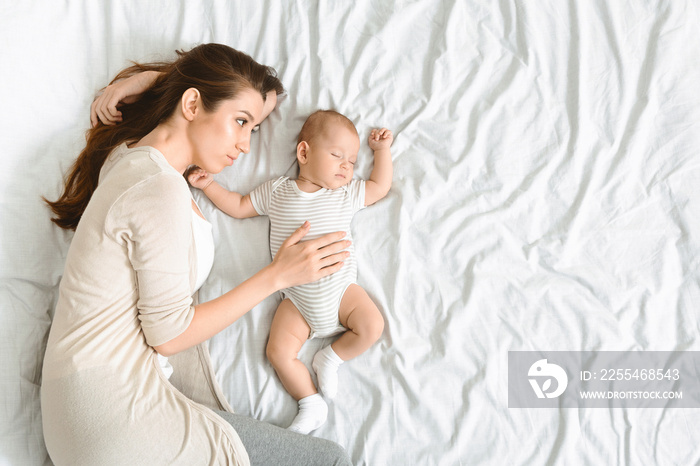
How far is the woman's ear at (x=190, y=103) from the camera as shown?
1228 millimetres

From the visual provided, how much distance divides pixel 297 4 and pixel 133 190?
90 centimetres

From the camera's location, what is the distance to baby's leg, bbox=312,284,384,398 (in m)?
1.38

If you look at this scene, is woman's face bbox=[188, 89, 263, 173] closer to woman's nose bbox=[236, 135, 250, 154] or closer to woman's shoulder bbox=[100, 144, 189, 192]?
woman's nose bbox=[236, 135, 250, 154]

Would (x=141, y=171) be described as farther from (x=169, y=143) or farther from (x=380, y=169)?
(x=380, y=169)

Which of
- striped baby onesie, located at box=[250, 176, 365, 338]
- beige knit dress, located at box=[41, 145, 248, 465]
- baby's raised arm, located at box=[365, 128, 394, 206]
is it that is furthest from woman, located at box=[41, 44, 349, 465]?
baby's raised arm, located at box=[365, 128, 394, 206]

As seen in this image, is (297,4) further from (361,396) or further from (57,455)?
(57,455)

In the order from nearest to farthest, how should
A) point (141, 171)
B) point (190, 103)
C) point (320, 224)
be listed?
point (141, 171) < point (190, 103) < point (320, 224)

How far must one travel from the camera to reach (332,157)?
57.6 inches

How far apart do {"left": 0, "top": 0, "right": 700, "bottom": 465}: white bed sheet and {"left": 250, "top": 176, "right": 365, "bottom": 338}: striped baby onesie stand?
0.05m

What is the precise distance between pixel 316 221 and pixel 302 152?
222 mm

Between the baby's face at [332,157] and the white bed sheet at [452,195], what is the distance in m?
0.08

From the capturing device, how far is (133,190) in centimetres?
109

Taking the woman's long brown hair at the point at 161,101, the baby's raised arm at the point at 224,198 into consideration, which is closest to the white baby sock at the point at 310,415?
the baby's raised arm at the point at 224,198

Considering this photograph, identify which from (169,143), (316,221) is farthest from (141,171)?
(316,221)
